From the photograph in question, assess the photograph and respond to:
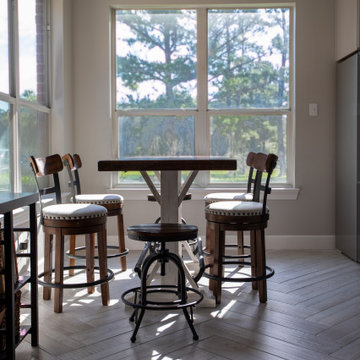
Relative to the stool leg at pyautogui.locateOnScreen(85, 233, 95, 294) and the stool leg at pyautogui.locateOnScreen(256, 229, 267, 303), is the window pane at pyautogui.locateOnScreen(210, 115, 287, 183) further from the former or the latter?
the stool leg at pyautogui.locateOnScreen(85, 233, 95, 294)

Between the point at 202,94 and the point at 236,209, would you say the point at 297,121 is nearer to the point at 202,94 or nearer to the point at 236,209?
the point at 202,94

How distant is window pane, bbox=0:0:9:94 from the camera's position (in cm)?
336

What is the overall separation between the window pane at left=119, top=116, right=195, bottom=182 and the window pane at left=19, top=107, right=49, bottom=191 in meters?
0.84

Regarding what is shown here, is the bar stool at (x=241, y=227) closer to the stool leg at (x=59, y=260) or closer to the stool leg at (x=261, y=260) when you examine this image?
the stool leg at (x=261, y=260)

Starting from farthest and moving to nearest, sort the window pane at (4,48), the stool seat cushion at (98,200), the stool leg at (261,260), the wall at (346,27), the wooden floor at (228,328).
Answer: the wall at (346,27) < the stool seat cushion at (98,200) < the window pane at (4,48) < the stool leg at (261,260) < the wooden floor at (228,328)

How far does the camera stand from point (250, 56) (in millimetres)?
4887

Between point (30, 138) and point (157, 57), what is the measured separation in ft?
5.14

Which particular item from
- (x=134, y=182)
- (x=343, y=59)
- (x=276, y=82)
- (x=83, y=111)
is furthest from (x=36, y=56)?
(x=343, y=59)

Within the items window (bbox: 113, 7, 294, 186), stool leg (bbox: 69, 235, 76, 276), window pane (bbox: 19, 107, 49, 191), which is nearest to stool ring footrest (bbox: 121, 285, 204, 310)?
stool leg (bbox: 69, 235, 76, 276)

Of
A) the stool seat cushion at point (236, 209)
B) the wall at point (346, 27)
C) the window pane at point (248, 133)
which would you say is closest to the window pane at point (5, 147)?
the stool seat cushion at point (236, 209)

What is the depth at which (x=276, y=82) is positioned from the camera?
4.89 m

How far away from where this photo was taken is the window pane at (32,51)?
3779 millimetres

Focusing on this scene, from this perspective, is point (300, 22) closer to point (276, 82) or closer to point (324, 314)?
point (276, 82)

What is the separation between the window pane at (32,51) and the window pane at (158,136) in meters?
0.91
